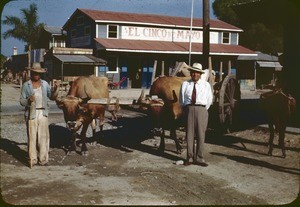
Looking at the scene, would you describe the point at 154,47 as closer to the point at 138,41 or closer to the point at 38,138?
the point at 138,41

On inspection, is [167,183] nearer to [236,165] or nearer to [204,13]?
[236,165]

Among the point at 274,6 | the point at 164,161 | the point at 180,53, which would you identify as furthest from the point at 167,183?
the point at 180,53

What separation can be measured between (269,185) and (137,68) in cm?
2871

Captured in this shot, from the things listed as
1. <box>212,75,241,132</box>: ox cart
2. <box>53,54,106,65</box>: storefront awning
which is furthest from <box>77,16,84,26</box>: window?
<box>212,75,241,132</box>: ox cart

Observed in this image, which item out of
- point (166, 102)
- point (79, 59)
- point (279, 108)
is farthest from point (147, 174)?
point (79, 59)

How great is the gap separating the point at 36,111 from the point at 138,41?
2707cm

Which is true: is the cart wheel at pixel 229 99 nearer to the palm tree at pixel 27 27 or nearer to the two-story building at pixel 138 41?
the two-story building at pixel 138 41

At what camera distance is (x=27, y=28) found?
4669 cm

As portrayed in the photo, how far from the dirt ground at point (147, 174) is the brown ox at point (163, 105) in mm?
749

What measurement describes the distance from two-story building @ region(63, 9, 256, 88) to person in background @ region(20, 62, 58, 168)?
22452 mm

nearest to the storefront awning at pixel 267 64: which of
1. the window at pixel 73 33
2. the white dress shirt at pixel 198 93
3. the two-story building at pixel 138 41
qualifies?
the two-story building at pixel 138 41

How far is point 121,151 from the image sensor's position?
9.86 m

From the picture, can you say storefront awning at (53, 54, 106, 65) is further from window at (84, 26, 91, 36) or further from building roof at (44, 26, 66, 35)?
building roof at (44, 26, 66, 35)

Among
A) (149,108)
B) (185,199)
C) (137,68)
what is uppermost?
(137,68)
